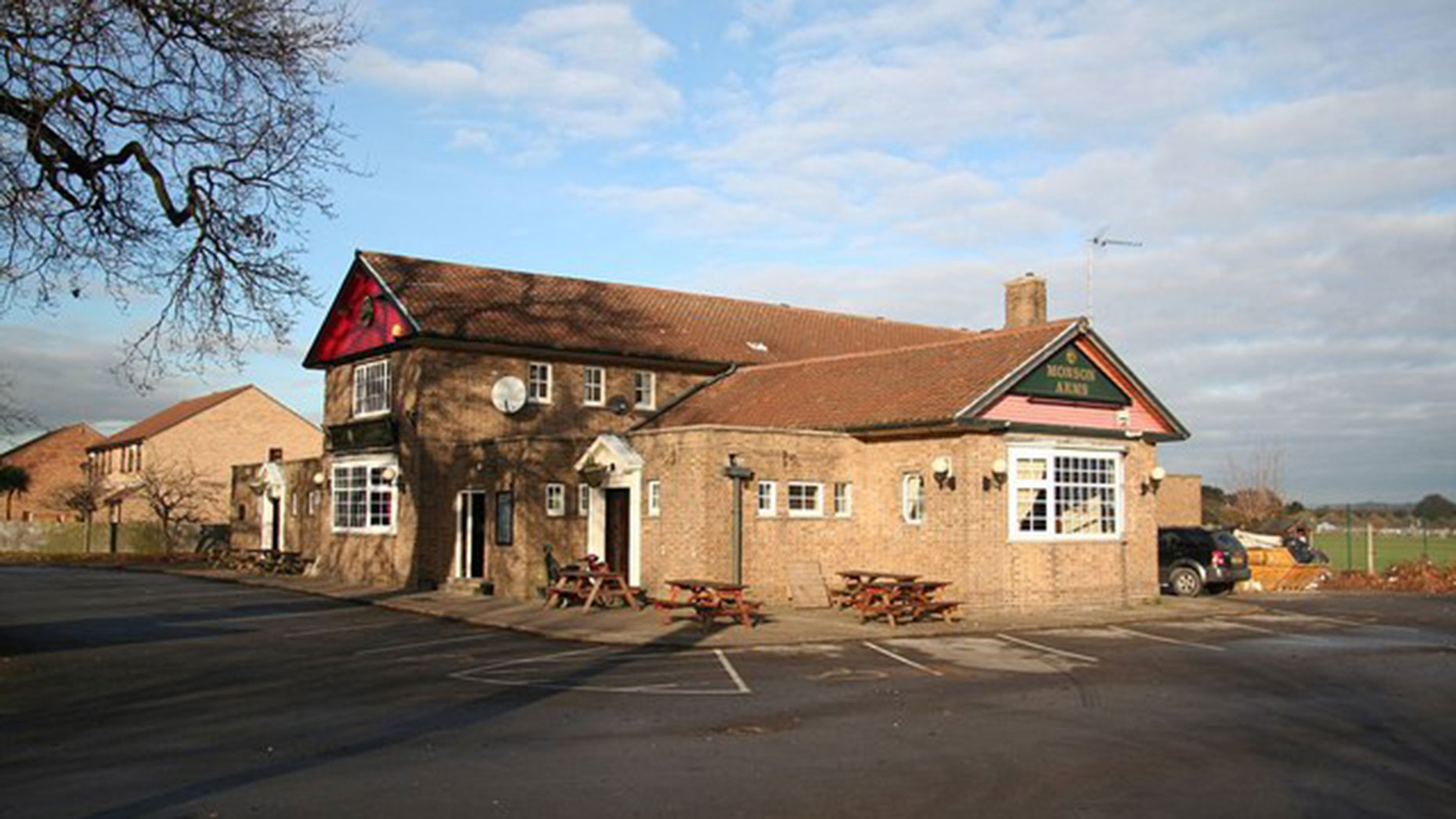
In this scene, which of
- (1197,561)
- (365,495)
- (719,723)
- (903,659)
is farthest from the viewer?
(365,495)

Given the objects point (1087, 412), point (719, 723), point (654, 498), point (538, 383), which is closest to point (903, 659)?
point (719, 723)

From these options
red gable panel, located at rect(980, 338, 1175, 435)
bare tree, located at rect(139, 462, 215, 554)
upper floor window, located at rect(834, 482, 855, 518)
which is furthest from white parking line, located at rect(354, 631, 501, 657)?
bare tree, located at rect(139, 462, 215, 554)

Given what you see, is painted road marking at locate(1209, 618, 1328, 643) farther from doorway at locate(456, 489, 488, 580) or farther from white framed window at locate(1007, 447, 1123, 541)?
doorway at locate(456, 489, 488, 580)

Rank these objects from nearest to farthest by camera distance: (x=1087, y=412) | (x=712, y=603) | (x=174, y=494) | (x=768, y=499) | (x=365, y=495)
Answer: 1. (x=712, y=603)
2. (x=768, y=499)
3. (x=1087, y=412)
4. (x=365, y=495)
5. (x=174, y=494)

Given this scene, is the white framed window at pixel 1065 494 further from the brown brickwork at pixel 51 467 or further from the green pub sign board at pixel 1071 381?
the brown brickwork at pixel 51 467

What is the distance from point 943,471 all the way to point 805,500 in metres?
3.07

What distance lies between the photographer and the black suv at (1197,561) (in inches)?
1172

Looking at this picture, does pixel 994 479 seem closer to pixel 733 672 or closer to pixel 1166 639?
pixel 1166 639

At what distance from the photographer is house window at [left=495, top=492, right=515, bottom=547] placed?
2659cm

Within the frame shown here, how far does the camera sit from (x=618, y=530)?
84.9ft

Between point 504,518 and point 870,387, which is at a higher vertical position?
point 870,387

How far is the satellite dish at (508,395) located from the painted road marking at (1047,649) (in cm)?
1432

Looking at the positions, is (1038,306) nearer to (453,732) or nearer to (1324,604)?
(1324,604)

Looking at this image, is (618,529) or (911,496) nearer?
(911,496)
